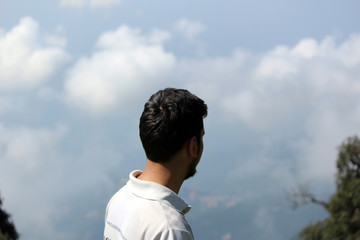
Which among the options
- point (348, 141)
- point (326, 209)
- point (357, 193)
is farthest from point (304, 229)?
point (348, 141)

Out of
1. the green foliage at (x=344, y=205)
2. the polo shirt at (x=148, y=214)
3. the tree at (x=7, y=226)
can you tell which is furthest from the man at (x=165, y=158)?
the green foliage at (x=344, y=205)

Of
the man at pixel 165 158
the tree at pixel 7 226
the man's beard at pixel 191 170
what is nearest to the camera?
the man at pixel 165 158

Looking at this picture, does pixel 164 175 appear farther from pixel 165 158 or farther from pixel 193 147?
pixel 193 147

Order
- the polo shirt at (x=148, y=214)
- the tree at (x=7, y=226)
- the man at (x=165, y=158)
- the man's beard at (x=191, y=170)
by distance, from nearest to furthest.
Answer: the polo shirt at (x=148, y=214) → the man at (x=165, y=158) → the man's beard at (x=191, y=170) → the tree at (x=7, y=226)

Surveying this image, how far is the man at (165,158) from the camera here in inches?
87.0

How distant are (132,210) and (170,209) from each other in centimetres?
21

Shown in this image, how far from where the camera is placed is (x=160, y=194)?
2.23m

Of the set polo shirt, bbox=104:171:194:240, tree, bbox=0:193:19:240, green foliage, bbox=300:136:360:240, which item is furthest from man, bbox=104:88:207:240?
green foliage, bbox=300:136:360:240

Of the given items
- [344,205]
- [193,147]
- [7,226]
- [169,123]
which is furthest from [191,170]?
[344,205]

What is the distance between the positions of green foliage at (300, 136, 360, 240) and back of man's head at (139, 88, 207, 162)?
14.0m

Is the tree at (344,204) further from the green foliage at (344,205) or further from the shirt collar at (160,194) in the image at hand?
the shirt collar at (160,194)

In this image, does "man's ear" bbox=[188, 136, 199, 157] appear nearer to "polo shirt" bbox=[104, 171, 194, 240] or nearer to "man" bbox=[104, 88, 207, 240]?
"man" bbox=[104, 88, 207, 240]

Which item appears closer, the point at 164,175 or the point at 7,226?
the point at 164,175

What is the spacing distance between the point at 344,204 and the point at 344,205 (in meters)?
0.03
